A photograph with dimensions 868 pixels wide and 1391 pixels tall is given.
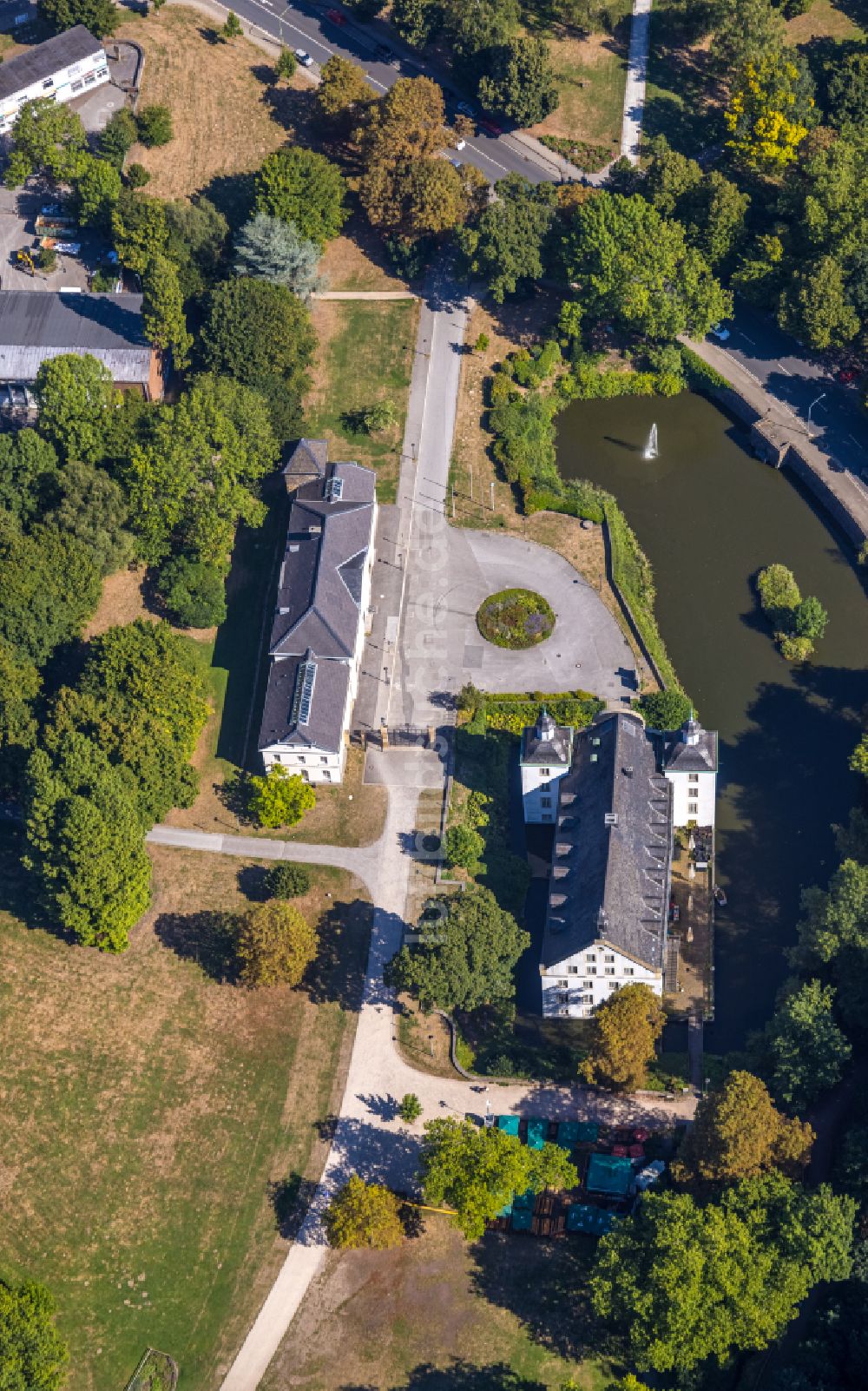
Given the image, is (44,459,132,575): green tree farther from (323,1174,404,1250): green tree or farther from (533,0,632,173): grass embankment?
(533,0,632,173): grass embankment

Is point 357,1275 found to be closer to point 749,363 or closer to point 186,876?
point 186,876

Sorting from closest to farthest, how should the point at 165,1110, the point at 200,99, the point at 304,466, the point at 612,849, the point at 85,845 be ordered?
the point at 165,1110 < the point at 612,849 < the point at 85,845 < the point at 304,466 < the point at 200,99

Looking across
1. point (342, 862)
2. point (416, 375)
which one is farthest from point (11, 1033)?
point (416, 375)

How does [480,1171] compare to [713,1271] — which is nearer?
[713,1271]

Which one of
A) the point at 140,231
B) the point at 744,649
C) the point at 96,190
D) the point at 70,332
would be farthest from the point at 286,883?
the point at 96,190

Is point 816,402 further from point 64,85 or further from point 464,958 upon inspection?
point 64,85
